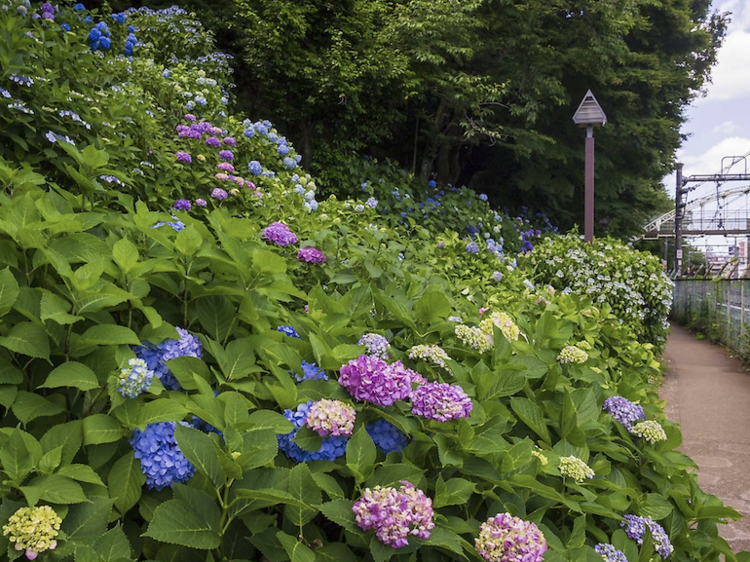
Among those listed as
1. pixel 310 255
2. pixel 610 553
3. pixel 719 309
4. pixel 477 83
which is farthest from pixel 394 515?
pixel 719 309

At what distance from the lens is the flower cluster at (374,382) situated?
117 centimetres

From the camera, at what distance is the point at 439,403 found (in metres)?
1.25

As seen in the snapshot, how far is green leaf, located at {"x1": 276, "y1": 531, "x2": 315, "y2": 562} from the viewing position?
0.92m

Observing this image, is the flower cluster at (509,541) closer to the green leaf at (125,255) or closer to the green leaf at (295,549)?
the green leaf at (295,549)

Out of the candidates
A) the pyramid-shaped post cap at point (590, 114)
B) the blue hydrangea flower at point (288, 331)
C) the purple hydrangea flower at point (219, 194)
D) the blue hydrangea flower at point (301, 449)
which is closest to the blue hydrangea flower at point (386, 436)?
the blue hydrangea flower at point (301, 449)

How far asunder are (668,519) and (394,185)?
352 inches

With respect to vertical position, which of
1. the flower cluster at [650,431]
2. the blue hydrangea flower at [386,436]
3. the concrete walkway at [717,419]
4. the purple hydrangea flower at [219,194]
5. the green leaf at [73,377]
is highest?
the purple hydrangea flower at [219,194]

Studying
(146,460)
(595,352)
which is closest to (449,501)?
(146,460)

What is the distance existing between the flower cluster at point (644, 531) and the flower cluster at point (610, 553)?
0.37ft

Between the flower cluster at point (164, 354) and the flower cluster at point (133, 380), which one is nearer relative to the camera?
the flower cluster at point (133, 380)

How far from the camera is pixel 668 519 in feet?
5.28

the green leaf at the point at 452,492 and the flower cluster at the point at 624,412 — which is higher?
the green leaf at the point at 452,492

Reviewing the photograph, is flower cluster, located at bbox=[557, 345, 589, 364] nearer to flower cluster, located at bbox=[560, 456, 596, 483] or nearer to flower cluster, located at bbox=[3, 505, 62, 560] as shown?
flower cluster, located at bbox=[560, 456, 596, 483]

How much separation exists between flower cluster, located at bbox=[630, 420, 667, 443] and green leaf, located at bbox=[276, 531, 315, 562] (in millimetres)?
1198
